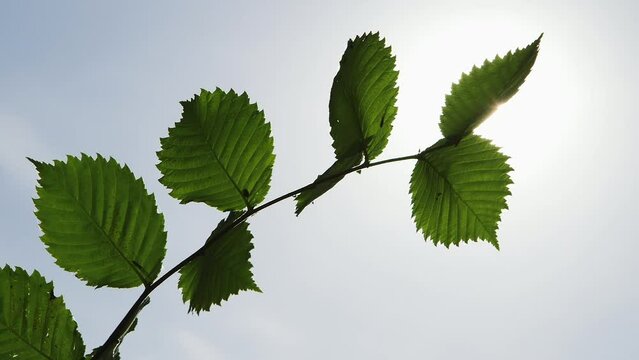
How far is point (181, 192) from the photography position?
1.17 meters

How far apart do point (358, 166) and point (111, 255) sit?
0.48 metres

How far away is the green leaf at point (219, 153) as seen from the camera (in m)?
1.15

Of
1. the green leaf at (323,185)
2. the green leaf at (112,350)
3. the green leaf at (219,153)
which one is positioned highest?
the green leaf at (219,153)

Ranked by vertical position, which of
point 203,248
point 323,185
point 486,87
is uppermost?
point 486,87

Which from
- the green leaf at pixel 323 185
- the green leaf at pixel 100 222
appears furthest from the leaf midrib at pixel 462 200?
the green leaf at pixel 100 222

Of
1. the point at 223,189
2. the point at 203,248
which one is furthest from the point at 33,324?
the point at 223,189

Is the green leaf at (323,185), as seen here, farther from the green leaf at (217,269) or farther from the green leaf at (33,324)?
the green leaf at (33,324)

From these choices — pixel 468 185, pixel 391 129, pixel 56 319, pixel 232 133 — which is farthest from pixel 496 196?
pixel 56 319

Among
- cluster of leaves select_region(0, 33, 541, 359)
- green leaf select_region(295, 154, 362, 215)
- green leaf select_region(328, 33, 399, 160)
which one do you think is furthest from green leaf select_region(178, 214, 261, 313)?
green leaf select_region(328, 33, 399, 160)

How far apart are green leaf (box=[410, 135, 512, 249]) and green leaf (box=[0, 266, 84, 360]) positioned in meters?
0.78

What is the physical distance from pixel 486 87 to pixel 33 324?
0.89 metres

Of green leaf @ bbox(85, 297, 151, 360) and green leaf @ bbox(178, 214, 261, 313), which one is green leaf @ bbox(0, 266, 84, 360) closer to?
green leaf @ bbox(85, 297, 151, 360)

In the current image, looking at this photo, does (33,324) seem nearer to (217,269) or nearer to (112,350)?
(112,350)

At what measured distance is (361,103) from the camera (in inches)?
48.1
